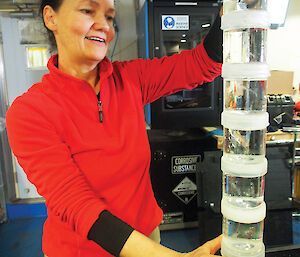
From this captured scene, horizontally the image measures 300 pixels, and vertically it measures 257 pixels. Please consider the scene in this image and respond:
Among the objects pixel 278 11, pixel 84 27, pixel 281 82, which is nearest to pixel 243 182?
pixel 84 27

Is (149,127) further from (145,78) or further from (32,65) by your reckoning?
(145,78)

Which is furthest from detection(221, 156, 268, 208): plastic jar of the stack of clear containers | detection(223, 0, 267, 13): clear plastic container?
detection(223, 0, 267, 13): clear plastic container

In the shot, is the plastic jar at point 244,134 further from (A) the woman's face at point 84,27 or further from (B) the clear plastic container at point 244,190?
(A) the woman's face at point 84,27

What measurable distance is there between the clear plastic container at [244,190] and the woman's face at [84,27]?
1.96 ft

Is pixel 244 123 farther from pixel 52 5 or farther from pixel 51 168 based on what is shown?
pixel 52 5

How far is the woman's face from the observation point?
0.97 m

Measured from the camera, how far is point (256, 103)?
2.16 feet

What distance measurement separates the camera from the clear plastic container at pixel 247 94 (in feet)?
2.13

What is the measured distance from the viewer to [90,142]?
967 millimetres

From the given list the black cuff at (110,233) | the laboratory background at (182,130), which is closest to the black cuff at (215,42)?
the black cuff at (110,233)

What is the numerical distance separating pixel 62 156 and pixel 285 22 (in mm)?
3190

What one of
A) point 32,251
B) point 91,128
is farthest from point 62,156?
point 32,251

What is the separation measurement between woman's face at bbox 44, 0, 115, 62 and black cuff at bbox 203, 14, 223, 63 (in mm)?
339

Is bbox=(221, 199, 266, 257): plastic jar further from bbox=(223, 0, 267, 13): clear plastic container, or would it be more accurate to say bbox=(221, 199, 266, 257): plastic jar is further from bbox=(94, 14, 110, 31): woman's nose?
bbox=(94, 14, 110, 31): woman's nose
